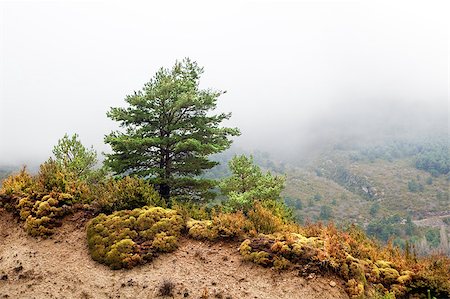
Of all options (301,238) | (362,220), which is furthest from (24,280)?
(362,220)

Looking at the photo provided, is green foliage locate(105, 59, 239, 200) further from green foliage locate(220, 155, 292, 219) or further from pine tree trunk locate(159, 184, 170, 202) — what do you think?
green foliage locate(220, 155, 292, 219)

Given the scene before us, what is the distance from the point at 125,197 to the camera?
12.3m

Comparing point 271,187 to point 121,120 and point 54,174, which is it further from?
point 54,174

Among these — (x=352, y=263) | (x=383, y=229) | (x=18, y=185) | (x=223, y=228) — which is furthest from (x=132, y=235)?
(x=383, y=229)

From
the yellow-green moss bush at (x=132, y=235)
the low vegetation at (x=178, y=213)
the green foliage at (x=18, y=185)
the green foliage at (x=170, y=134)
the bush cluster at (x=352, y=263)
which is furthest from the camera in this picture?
the green foliage at (x=170, y=134)

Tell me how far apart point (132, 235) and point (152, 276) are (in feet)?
5.92

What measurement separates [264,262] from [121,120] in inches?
443

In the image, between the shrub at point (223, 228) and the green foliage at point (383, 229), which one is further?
the green foliage at point (383, 229)

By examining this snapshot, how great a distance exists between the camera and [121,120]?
17891mm

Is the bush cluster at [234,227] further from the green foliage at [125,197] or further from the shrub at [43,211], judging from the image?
the shrub at [43,211]

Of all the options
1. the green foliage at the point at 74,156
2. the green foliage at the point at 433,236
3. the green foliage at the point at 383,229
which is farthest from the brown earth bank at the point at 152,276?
the green foliage at the point at 433,236

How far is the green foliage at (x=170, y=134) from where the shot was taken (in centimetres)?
1712

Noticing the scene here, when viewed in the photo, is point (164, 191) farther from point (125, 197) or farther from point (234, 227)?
point (234, 227)

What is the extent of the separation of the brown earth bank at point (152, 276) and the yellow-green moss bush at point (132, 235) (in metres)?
0.26
